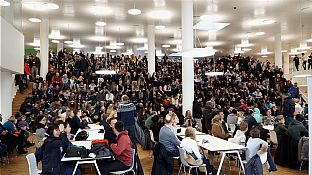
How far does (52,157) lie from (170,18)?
13515mm

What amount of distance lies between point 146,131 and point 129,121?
194 cm

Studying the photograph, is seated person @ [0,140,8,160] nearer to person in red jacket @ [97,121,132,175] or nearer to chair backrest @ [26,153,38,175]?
person in red jacket @ [97,121,132,175]

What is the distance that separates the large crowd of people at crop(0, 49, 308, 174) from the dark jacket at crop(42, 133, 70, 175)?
0.02 m

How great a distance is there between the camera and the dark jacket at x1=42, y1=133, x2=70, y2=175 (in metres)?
5.12

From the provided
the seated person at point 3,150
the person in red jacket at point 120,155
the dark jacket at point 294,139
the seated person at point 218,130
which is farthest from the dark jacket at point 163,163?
the seated person at point 3,150

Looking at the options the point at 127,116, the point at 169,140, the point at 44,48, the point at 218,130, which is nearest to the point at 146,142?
the point at 127,116

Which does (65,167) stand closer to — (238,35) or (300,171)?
(300,171)

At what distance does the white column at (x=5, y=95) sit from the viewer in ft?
46.0

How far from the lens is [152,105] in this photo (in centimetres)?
1327

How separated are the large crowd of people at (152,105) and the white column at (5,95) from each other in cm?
67

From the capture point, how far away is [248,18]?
17656 mm

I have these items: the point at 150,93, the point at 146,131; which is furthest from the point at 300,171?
the point at 150,93

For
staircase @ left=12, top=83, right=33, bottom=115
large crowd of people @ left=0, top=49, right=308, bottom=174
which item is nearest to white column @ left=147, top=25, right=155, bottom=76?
large crowd of people @ left=0, top=49, right=308, bottom=174

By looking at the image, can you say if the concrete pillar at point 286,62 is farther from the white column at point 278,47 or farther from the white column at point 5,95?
the white column at point 5,95
